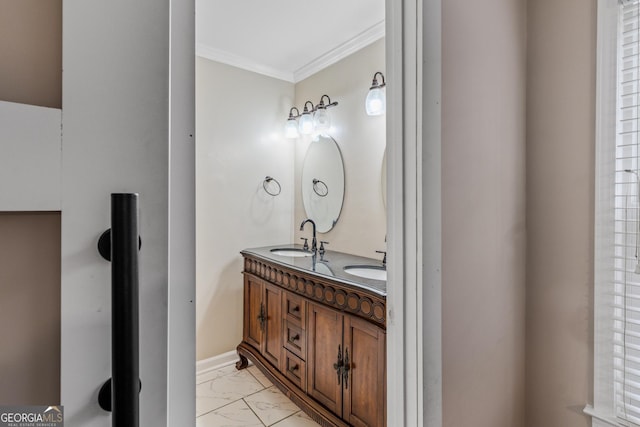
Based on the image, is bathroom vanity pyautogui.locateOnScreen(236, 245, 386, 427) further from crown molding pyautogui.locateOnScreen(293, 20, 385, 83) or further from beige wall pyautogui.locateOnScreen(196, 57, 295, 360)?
crown molding pyautogui.locateOnScreen(293, 20, 385, 83)

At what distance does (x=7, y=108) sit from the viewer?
0.30 metres

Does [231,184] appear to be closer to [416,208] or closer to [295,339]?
[295,339]

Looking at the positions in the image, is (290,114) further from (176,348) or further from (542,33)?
(176,348)

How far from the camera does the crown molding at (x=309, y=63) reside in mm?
2162

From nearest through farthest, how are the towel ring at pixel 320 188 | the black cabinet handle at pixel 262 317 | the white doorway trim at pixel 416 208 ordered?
the white doorway trim at pixel 416 208
the black cabinet handle at pixel 262 317
the towel ring at pixel 320 188

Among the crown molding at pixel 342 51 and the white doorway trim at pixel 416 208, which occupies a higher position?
the crown molding at pixel 342 51

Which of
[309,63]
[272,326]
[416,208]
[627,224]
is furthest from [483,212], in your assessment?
[309,63]

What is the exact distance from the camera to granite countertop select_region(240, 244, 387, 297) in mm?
1550

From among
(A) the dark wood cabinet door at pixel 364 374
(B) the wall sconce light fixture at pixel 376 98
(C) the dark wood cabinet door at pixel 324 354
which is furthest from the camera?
(B) the wall sconce light fixture at pixel 376 98

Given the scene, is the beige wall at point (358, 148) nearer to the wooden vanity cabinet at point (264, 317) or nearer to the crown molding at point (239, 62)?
the crown molding at point (239, 62)

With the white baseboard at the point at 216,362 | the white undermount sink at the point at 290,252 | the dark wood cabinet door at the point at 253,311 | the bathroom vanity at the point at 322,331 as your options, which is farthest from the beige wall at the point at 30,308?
the white baseboard at the point at 216,362

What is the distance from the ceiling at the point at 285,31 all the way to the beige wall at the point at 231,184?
15cm

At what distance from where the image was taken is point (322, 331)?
1.76m

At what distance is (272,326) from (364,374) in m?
0.85
